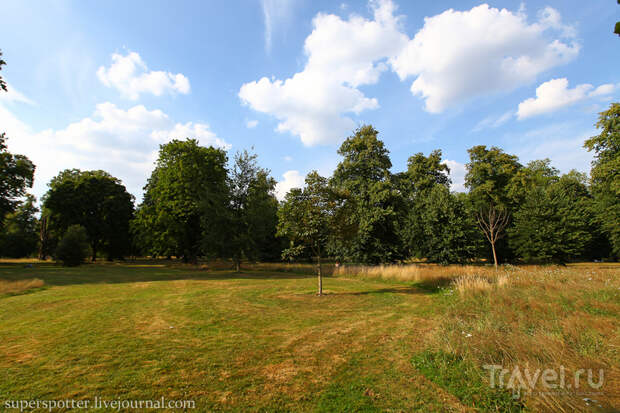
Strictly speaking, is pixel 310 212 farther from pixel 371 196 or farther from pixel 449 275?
pixel 371 196

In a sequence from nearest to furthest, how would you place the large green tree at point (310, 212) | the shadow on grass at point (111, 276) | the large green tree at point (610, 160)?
1. the large green tree at point (310, 212)
2. the shadow on grass at point (111, 276)
3. the large green tree at point (610, 160)

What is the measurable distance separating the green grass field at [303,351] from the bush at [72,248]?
24497 mm

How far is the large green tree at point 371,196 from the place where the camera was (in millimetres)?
26609

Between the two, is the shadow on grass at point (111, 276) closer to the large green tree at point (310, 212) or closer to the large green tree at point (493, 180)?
the large green tree at point (310, 212)

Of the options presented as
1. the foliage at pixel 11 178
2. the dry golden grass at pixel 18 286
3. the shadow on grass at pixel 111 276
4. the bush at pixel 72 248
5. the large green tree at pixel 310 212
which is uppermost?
the foliage at pixel 11 178

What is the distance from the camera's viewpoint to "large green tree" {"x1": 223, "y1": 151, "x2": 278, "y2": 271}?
25.6 meters

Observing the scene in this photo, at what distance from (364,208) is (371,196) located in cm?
144

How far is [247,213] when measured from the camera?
2575cm

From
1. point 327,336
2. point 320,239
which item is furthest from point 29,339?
point 320,239

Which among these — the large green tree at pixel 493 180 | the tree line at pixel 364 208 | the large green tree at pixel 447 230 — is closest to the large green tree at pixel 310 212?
the tree line at pixel 364 208

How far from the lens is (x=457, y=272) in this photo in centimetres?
1755

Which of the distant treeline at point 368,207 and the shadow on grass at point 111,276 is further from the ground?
the distant treeline at point 368,207

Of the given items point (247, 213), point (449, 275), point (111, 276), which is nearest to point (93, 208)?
point (111, 276)

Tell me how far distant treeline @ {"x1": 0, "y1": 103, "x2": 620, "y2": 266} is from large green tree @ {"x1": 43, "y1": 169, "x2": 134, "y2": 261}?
5.9 inches
